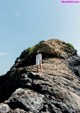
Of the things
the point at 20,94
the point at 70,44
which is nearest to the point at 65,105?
the point at 20,94

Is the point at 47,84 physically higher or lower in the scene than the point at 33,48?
lower

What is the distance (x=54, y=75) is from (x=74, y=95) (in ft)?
10.8

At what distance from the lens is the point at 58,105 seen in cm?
2744

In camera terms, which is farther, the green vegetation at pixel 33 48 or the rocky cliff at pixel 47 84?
the green vegetation at pixel 33 48

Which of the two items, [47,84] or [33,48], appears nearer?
[47,84]

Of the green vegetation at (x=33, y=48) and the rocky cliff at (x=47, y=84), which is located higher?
the green vegetation at (x=33, y=48)

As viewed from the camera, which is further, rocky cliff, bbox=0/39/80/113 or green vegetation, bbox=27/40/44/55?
green vegetation, bbox=27/40/44/55

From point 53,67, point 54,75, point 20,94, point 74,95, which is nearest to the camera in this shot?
point 20,94

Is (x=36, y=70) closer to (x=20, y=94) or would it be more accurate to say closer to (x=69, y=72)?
Answer: (x=69, y=72)

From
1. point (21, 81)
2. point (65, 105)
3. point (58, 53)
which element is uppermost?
point (58, 53)

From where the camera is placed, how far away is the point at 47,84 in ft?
96.5

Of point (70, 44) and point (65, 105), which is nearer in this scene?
point (65, 105)

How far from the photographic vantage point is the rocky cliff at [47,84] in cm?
2644

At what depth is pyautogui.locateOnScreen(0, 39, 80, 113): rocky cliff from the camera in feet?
86.7
